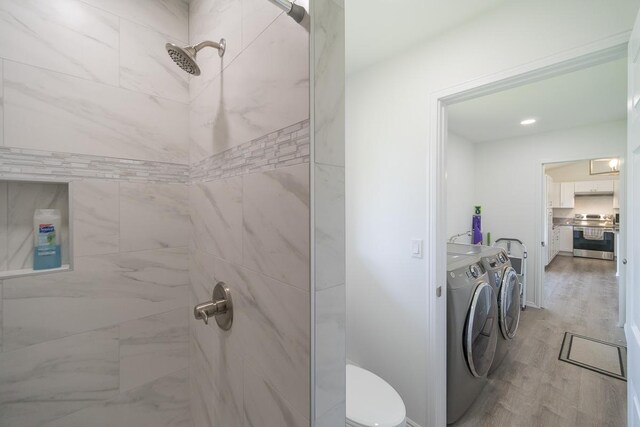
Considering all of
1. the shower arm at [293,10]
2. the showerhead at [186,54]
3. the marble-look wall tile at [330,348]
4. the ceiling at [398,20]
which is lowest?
the marble-look wall tile at [330,348]

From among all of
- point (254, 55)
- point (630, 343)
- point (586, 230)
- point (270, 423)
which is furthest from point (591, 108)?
point (586, 230)

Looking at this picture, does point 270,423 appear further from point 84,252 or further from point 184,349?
point 84,252

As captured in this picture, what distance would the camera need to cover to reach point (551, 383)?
78.5 inches

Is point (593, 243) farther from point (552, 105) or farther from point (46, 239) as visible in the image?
point (46, 239)

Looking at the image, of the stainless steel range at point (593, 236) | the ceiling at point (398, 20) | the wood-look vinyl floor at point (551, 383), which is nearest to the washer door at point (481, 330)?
the wood-look vinyl floor at point (551, 383)

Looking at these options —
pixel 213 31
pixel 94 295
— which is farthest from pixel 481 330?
pixel 213 31

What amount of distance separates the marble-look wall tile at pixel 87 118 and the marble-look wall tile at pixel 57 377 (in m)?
0.74

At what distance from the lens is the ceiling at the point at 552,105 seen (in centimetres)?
200

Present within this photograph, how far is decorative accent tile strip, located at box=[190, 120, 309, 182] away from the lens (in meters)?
0.62

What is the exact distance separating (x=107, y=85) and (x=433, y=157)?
1.58 metres

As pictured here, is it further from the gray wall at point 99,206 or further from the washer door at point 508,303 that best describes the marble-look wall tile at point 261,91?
the washer door at point 508,303

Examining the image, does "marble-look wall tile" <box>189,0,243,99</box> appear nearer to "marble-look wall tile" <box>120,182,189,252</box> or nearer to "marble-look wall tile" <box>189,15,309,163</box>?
"marble-look wall tile" <box>189,15,309,163</box>

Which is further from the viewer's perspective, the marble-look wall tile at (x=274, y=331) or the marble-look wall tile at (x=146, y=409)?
the marble-look wall tile at (x=146, y=409)

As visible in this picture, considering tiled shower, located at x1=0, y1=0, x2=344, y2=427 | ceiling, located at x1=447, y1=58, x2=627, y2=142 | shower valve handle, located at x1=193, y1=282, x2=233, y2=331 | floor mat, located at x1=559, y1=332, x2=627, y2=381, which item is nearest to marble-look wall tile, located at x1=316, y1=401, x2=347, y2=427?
tiled shower, located at x1=0, y1=0, x2=344, y2=427
